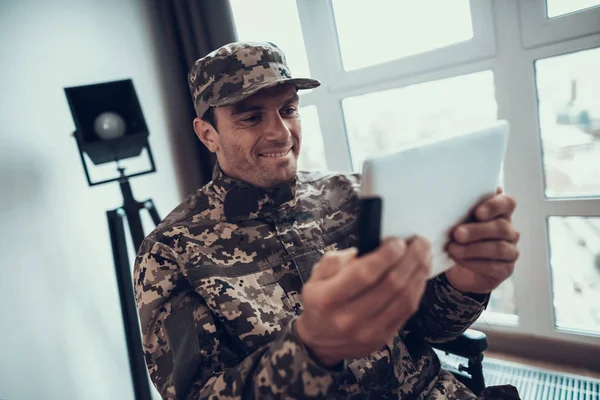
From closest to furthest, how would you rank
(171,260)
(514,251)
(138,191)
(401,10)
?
(514,251)
(171,260)
(401,10)
(138,191)

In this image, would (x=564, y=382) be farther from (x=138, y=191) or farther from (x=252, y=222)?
(x=138, y=191)

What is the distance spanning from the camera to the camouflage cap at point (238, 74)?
0.86m

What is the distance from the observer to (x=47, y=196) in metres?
1.25

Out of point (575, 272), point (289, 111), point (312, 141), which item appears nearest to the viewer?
point (289, 111)

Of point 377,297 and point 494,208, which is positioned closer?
point 377,297

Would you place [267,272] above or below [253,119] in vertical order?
below

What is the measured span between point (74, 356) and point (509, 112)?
5.59 feet

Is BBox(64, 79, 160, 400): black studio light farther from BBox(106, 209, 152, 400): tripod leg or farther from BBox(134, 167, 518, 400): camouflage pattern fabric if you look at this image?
BBox(134, 167, 518, 400): camouflage pattern fabric

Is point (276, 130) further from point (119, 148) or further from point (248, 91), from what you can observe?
point (119, 148)

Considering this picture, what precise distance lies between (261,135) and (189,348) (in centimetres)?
48

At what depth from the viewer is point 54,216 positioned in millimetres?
1270

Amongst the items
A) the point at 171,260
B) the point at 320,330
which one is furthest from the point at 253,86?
the point at 320,330

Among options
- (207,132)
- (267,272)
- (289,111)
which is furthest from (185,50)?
(267,272)

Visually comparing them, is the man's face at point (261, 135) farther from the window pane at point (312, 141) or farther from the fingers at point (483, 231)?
the window pane at point (312, 141)
